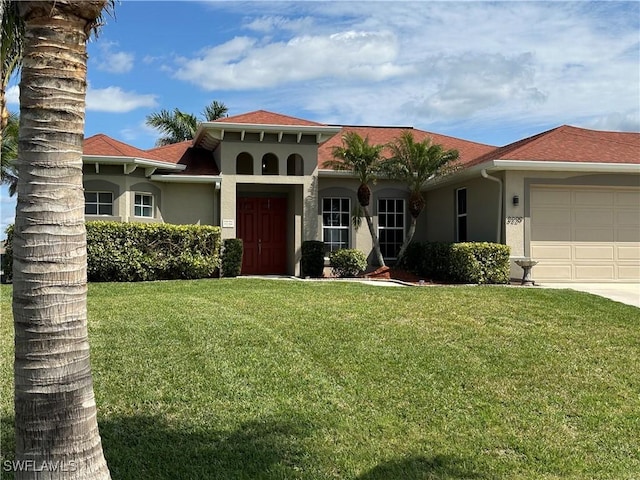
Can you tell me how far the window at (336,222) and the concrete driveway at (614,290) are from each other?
20.9 feet

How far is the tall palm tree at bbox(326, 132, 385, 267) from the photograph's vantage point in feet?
53.1

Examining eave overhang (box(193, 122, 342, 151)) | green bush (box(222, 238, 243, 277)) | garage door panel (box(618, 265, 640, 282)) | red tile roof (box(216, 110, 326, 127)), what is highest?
red tile roof (box(216, 110, 326, 127))

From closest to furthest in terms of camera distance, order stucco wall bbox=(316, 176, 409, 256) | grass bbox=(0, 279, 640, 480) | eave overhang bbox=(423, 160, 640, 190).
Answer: grass bbox=(0, 279, 640, 480)
eave overhang bbox=(423, 160, 640, 190)
stucco wall bbox=(316, 176, 409, 256)

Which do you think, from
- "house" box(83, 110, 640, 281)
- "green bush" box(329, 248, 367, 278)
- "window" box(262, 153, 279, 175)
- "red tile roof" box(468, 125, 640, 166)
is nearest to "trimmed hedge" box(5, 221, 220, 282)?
"house" box(83, 110, 640, 281)

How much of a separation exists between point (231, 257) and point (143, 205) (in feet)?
10.2

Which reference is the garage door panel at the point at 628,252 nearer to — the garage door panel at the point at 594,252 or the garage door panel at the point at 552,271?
the garage door panel at the point at 594,252

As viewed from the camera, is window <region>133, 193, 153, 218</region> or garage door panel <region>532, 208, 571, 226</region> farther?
window <region>133, 193, 153, 218</region>

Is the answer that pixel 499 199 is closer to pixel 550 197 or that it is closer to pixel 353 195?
pixel 550 197

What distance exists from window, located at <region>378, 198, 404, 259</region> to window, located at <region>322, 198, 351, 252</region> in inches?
43.1

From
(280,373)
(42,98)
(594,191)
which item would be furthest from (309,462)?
(594,191)

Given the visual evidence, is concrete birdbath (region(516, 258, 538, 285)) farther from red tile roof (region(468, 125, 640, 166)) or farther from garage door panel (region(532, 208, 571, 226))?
red tile roof (region(468, 125, 640, 166))

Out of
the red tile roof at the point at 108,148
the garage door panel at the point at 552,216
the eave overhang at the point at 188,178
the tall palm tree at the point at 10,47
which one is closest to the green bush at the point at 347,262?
the eave overhang at the point at 188,178

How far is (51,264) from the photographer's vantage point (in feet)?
9.21

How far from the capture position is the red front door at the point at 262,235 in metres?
18.3
